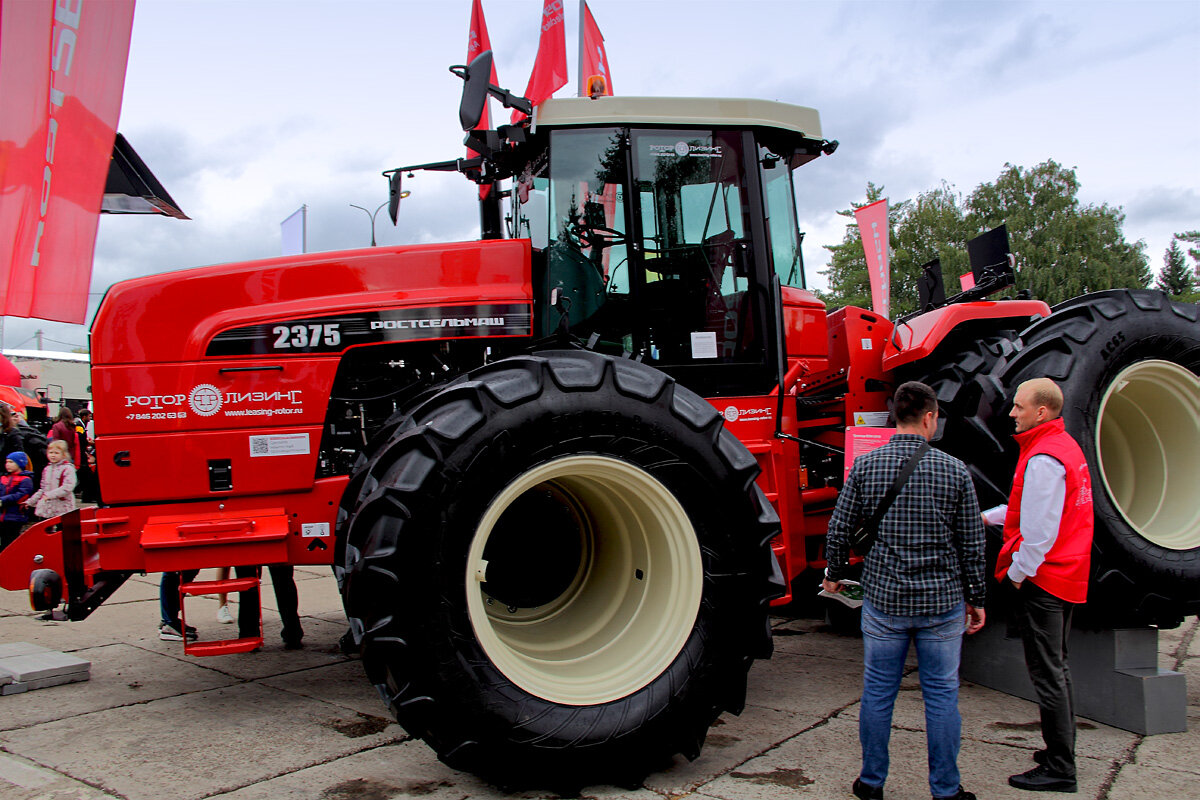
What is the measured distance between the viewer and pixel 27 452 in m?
10.4

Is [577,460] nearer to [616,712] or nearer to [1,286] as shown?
[616,712]

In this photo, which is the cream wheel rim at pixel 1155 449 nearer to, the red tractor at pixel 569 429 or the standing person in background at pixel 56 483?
the red tractor at pixel 569 429

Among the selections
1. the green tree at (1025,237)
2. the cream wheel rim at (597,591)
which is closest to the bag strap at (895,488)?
the cream wheel rim at (597,591)

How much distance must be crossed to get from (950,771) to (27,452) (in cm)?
1088

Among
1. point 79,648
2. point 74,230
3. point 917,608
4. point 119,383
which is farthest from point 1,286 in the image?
point 917,608

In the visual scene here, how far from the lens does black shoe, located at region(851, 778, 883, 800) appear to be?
3.25 m

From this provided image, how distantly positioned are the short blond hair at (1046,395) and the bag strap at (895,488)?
0.66 meters

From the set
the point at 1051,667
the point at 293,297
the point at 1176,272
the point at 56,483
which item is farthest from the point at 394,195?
the point at 1176,272

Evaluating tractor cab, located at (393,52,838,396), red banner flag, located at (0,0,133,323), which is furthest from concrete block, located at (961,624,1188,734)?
red banner flag, located at (0,0,133,323)

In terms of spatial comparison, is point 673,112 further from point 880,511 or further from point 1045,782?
point 1045,782

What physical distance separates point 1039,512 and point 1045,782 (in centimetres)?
103

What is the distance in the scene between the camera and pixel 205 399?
398 cm

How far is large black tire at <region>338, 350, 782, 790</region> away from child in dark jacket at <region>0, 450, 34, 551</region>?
7242 millimetres

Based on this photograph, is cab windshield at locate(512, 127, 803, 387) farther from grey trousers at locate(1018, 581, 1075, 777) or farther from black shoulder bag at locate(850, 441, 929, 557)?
grey trousers at locate(1018, 581, 1075, 777)
